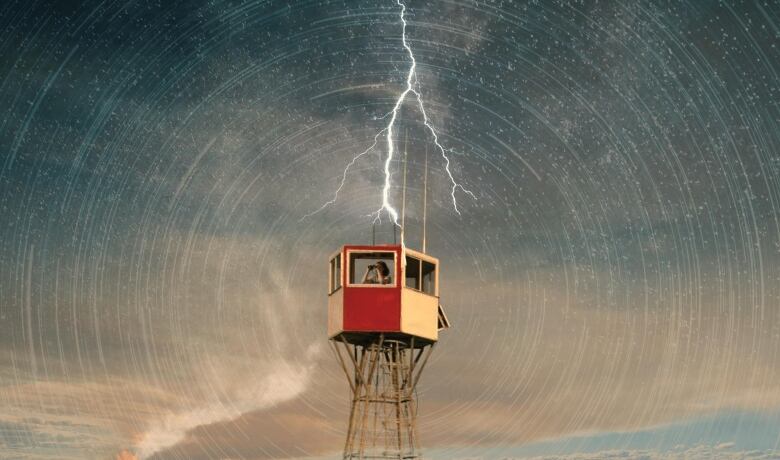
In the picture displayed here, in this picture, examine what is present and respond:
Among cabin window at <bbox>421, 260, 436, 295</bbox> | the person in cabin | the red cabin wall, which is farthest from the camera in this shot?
cabin window at <bbox>421, 260, 436, 295</bbox>

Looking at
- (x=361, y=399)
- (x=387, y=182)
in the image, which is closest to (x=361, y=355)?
(x=361, y=399)

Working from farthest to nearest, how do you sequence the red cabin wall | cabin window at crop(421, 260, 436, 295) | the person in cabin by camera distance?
cabin window at crop(421, 260, 436, 295), the person in cabin, the red cabin wall

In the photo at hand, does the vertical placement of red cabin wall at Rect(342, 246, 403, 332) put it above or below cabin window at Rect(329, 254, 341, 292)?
below

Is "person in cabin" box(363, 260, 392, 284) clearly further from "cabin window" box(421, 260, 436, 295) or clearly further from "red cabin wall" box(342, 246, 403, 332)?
"cabin window" box(421, 260, 436, 295)

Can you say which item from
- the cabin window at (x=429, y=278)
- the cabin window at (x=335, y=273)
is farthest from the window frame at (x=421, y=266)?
the cabin window at (x=335, y=273)

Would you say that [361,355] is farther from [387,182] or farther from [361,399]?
[387,182]

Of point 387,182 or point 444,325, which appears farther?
point 387,182

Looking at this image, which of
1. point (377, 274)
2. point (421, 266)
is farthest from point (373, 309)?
point (421, 266)

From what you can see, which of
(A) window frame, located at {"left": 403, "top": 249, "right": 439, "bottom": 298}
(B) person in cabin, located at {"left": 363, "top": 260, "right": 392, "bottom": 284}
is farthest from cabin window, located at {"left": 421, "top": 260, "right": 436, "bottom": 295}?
(B) person in cabin, located at {"left": 363, "top": 260, "right": 392, "bottom": 284}
